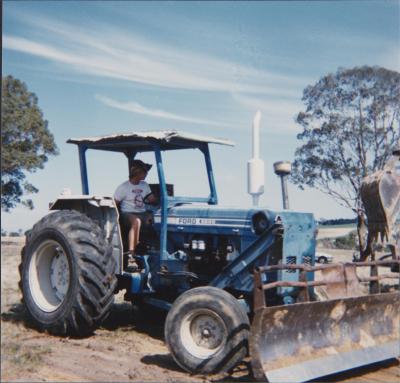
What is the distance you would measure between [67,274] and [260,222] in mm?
2214

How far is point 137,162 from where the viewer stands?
283 inches

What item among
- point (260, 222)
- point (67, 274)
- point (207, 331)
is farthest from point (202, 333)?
point (67, 274)

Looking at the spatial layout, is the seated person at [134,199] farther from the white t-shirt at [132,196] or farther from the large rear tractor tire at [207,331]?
the large rear tractor tire at [207,331]

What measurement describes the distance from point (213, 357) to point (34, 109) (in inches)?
746

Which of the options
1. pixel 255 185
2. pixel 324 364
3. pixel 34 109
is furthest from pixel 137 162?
pixel 34 109

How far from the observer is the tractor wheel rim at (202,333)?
541cm

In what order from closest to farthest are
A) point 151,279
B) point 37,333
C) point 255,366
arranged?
point 255,366, point 37,333, point 151,279

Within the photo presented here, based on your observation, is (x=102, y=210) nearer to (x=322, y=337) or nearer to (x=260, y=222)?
(x=260, y=222)

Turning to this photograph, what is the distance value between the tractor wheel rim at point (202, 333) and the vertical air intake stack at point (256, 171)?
121 inches

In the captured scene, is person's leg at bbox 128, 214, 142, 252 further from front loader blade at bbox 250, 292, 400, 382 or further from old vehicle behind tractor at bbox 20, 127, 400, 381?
front loader blade at bbox 250, 292, 400, 382

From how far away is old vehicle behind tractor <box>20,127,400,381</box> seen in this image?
527 cm

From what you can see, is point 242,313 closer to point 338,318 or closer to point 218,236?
point 338,318

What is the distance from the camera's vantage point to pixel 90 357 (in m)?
5.60

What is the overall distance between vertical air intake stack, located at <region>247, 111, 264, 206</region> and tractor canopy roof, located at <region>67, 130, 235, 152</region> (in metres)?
1.28
